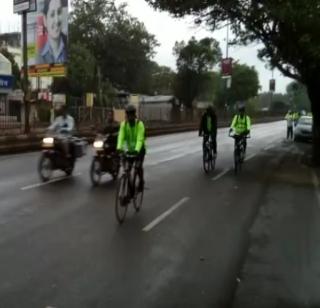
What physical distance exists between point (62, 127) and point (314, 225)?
6969mm

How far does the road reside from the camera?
19.9ft

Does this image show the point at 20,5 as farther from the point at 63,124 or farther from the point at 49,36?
the point at 63,124

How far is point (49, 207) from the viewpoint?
1084 cm

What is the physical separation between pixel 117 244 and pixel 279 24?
14.9 metres

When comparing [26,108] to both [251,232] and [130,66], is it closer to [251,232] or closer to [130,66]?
[251,232]

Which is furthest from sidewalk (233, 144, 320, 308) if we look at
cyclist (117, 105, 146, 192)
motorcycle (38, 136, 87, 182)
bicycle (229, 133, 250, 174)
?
→ motorcycle (38, 136, 87, 182)

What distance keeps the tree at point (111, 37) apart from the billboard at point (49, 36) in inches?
1795

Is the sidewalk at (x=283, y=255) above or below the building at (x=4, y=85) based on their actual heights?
below

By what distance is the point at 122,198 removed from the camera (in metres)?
9.82

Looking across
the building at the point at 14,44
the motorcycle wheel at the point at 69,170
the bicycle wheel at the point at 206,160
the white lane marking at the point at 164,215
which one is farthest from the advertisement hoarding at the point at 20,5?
the building at the point at 14,44

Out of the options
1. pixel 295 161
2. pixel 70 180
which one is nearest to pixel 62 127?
pixel 70 180

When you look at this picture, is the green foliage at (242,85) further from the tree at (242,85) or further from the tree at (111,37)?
the tree at (111,37)

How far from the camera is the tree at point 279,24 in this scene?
737 inches

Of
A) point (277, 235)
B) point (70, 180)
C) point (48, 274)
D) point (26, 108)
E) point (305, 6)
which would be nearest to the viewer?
point (48, 274)
